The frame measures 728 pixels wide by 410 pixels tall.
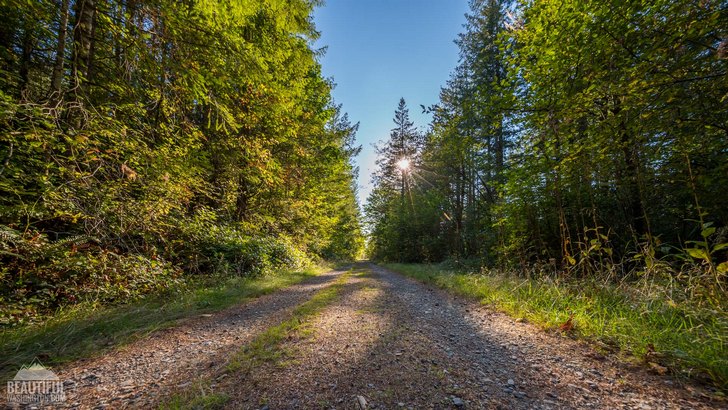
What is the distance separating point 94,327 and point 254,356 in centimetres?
254

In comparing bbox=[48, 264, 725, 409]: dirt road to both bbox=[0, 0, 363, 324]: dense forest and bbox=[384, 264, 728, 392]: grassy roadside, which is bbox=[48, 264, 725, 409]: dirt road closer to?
bbox=[384, 264, 728, 392]: grassy roadside

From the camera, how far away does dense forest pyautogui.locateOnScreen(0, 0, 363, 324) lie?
3707 mm

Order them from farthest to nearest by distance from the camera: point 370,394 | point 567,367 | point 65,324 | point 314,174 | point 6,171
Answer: point 314,174, point 6,171, point 65,324, point 567,367, point 370,394

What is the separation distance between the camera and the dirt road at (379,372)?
1832 mm

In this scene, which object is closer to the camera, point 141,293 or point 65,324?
point 65,324

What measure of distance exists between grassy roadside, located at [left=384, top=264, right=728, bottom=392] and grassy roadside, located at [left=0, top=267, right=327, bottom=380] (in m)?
5.52

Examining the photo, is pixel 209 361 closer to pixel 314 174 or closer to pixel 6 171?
pixel 6 171

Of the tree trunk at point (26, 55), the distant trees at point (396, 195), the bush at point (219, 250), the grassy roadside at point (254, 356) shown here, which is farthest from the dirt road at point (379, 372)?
the distant trees at point (396, 195)

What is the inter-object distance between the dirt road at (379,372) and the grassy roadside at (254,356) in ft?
0.07

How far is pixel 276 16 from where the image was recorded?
7055 millimetres

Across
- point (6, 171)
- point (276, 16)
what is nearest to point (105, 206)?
point (6, 171)

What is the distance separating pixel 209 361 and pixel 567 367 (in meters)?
3.50

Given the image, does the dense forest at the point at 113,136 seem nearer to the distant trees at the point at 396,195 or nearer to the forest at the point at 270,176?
the forest at the point at 270,176

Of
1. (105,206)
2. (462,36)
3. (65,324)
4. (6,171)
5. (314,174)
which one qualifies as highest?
(462,36)
